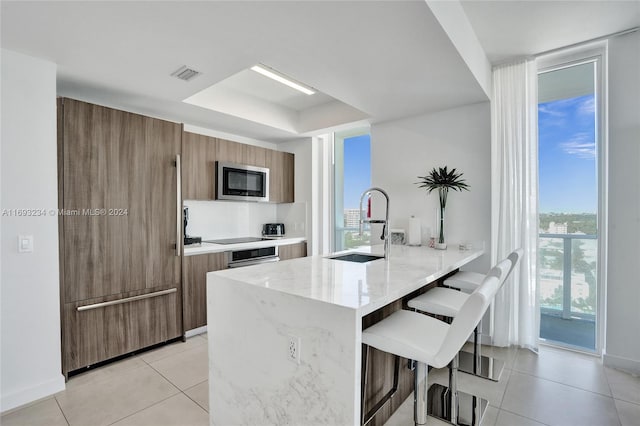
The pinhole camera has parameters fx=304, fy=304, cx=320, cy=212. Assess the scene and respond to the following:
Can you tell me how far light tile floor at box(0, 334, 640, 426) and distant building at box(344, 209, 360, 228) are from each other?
251cm

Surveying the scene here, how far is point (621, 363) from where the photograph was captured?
244 cm

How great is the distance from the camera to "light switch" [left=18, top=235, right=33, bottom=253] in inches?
80.8

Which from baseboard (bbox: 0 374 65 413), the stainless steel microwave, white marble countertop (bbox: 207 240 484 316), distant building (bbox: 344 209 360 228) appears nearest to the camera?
white marble countertop (bbox: 207 240 484 316)

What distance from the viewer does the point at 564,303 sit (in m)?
2.88

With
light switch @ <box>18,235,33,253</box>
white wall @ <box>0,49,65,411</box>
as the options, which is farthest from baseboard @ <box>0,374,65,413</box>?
light switch @ <box>18,235,33,253</box>

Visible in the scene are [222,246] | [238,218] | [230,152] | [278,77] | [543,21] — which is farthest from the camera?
[238,218]

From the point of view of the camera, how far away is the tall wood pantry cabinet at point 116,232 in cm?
235

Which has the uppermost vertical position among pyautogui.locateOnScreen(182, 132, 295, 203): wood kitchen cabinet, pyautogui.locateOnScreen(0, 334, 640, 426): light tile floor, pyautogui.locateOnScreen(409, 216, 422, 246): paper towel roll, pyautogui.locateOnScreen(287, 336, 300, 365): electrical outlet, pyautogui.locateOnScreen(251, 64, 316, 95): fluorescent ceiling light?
pyautogui.locateOnScreen(251, 64, 316, 95): fluorescent ceiling light

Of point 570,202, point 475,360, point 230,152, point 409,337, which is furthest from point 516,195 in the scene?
point 230,152

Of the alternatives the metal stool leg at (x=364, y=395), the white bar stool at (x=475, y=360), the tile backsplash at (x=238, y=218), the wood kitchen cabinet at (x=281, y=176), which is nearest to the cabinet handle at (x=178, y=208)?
the tile backsplash at (x=238, y=218)

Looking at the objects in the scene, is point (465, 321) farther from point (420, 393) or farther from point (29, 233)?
point (29, 233)

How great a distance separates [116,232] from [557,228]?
398cm

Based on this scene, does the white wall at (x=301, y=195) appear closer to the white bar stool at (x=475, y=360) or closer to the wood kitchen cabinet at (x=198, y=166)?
the wood kitchen cabinet at (x=198, y=166)

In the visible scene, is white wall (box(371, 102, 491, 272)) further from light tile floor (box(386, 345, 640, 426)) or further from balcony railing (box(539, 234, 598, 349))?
light tile floor (box(386, 345, 640, 426))
